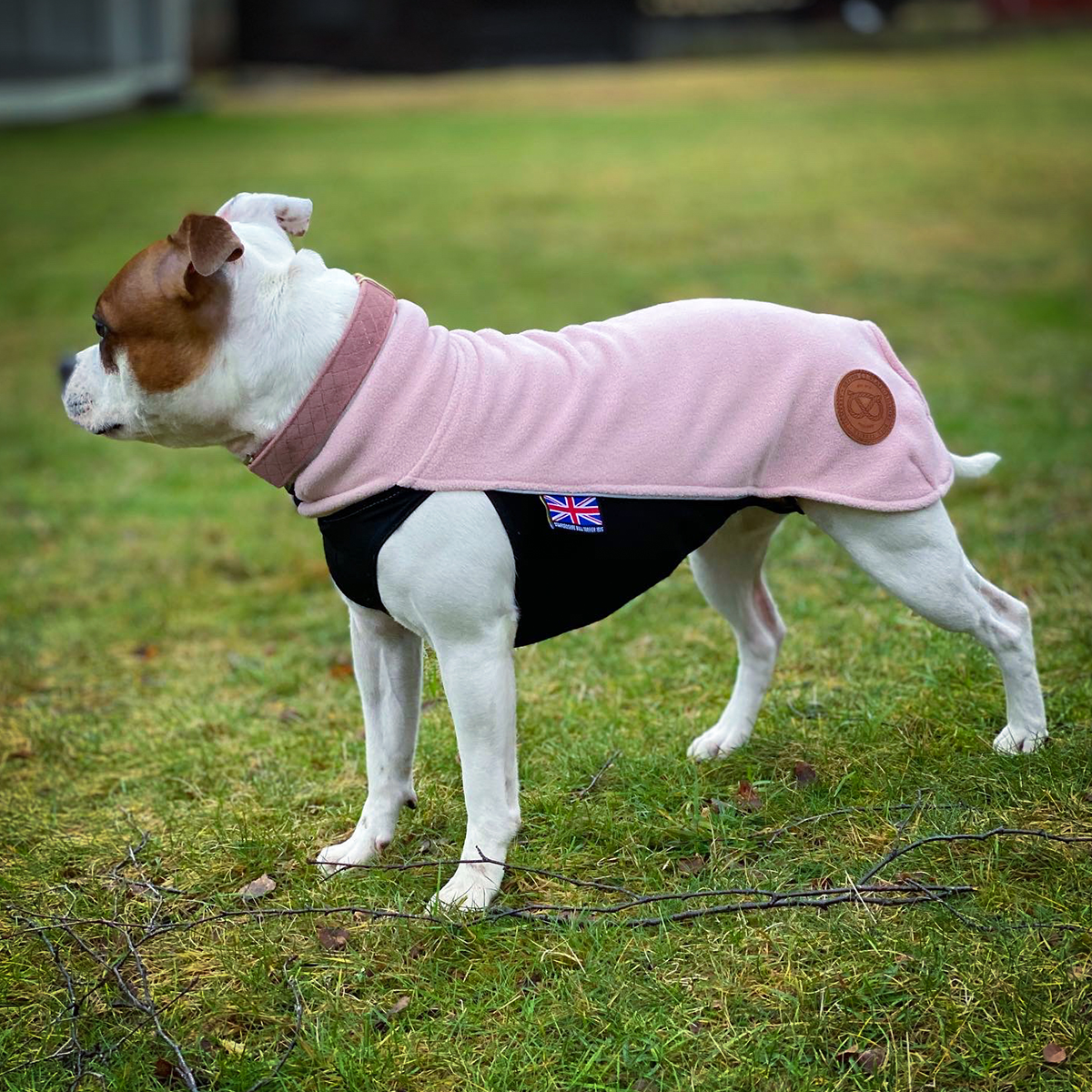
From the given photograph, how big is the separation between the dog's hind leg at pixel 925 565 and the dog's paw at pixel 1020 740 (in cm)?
23

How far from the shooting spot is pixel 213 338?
9.75 feet

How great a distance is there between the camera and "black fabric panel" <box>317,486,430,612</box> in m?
2.92

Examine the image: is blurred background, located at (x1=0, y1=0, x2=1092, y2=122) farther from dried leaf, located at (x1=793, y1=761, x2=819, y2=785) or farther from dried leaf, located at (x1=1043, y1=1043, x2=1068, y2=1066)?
dried leaf, located at (x1=1043, y1=1043, x2=1068, y2=1066)

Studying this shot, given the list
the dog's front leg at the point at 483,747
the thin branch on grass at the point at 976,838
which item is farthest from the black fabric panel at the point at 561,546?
the thin branch on grass at the point at 976,838

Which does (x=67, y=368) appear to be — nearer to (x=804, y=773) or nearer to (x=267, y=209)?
(x=267, y=209)

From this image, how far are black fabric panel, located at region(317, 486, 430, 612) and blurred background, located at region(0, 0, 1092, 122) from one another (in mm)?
24027

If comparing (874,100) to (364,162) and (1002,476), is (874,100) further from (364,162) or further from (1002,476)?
(1002,476)

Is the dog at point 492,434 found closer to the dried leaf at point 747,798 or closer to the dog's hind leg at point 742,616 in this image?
the dog's hind leg at point 742,616

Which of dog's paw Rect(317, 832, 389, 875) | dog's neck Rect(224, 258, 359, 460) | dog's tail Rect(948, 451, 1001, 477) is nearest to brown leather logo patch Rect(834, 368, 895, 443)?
dog's tail Rect(948, 451, 1001, 477)

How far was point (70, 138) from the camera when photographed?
858 inches

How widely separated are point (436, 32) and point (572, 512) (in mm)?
32916

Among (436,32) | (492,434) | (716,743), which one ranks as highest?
(492,434)

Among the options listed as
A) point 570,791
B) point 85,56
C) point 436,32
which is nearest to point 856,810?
point 570,791

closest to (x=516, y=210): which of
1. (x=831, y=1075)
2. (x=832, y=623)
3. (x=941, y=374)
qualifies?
Answer: (x=941, y=374)
